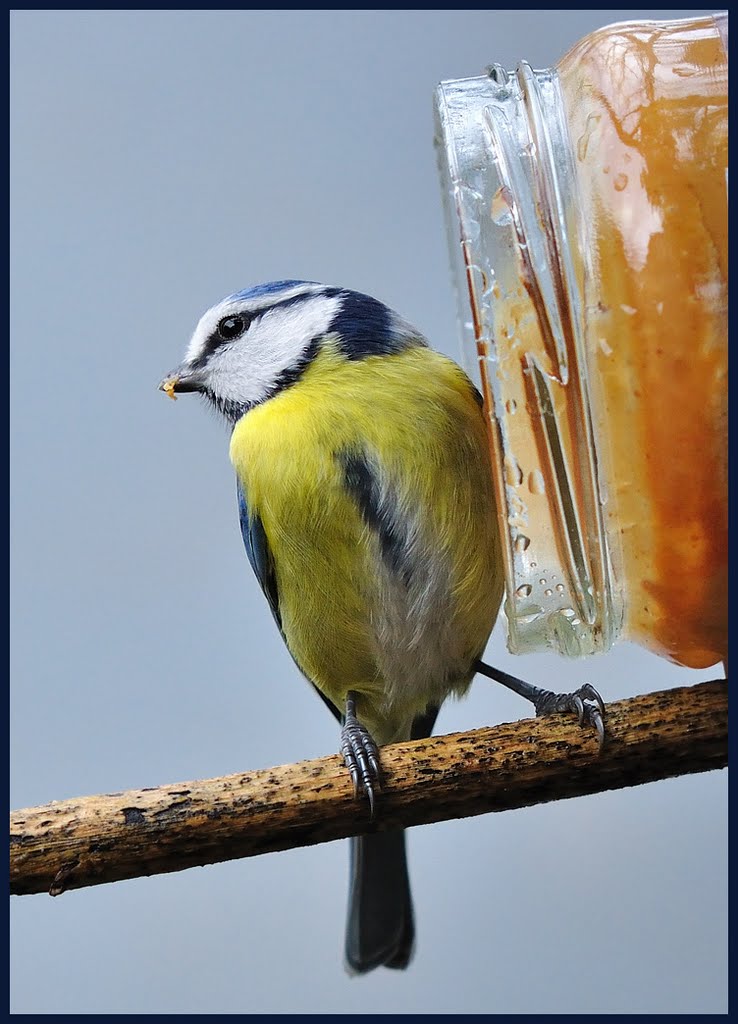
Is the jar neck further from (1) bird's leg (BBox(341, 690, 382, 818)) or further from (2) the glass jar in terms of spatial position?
(1) bird's leg (BBox(341, 690, 382, 818))

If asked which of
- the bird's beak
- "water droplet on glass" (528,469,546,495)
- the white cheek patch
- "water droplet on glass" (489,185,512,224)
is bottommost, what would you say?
"water droplet on glass" (528,469,546,495)

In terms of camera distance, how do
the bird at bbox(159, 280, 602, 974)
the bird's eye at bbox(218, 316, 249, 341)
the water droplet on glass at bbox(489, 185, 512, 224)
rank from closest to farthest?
the water droplet on glass at bbox(489, 185, 512, 224) < the bird at bbox(159, 280, 602, 974) < the bird's eye at bbox(218, 316, 249, 341)

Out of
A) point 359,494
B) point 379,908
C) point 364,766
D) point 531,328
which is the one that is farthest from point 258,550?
point 379,908

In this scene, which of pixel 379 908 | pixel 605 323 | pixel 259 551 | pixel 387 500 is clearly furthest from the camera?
pixel 379 908

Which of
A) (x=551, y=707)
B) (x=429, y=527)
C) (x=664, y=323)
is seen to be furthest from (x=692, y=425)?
(x=551, y=707)

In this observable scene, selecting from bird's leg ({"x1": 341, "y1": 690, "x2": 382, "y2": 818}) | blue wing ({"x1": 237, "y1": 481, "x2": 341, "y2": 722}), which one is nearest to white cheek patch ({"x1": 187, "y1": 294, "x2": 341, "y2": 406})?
blue wing ({"x1": 237, "y1": 481, "x2": 341, "y2": 722})

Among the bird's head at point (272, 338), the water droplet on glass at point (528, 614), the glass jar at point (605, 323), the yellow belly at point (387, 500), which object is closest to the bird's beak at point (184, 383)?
the bird's head at point (272, 338)

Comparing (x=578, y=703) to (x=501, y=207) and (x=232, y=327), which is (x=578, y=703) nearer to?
(x=501, y=207)

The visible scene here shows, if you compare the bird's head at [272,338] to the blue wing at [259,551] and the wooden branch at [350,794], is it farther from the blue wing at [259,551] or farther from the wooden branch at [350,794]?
the wooden branch at [350,794]
